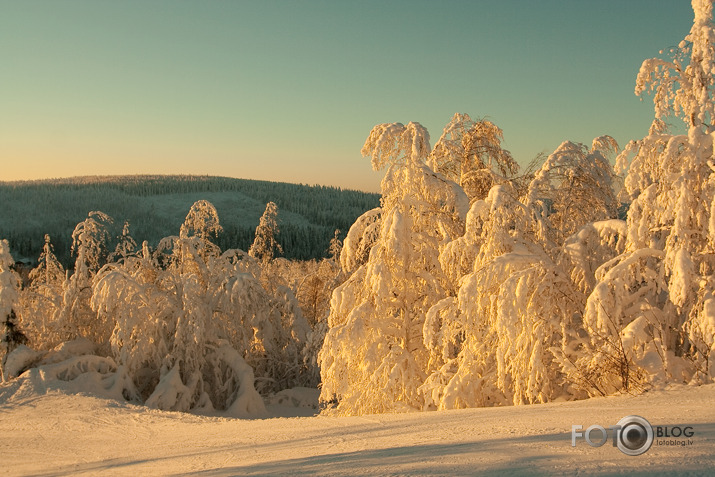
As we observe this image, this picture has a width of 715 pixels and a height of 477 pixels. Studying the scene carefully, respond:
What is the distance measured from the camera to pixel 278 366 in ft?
63.7

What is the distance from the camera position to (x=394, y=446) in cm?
472

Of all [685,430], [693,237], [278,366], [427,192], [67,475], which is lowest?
[278,366]

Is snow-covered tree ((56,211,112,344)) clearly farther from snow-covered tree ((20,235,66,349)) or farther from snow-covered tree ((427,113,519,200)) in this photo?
snow-covered tree ((427,113,519,200))

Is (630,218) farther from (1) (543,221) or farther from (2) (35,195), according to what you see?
(2) (35,195)

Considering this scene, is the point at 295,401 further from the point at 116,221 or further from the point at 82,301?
the point at 116,221

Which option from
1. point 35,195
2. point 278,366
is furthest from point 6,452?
point 35,195

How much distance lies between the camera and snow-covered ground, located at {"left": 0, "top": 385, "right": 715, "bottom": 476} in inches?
145

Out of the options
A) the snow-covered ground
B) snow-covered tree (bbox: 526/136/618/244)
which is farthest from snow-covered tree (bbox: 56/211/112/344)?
snow-covered tree (bbox: 526/136/618/244)

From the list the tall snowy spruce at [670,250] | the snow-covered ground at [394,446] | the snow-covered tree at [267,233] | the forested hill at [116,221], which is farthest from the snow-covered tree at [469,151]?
the forested hill at [116,221]

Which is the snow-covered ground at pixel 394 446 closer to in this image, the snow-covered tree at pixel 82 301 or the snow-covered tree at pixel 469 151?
the snow-covered tree at pixel 469 151

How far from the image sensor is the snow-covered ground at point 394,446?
145 inches

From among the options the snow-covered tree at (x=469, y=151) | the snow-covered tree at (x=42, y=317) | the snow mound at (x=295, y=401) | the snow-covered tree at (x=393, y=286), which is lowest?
the snow mound at (x=295, y=401)

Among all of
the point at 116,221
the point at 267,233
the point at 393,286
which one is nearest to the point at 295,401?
the point at 267,233

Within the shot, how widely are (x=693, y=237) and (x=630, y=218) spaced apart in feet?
2.88
